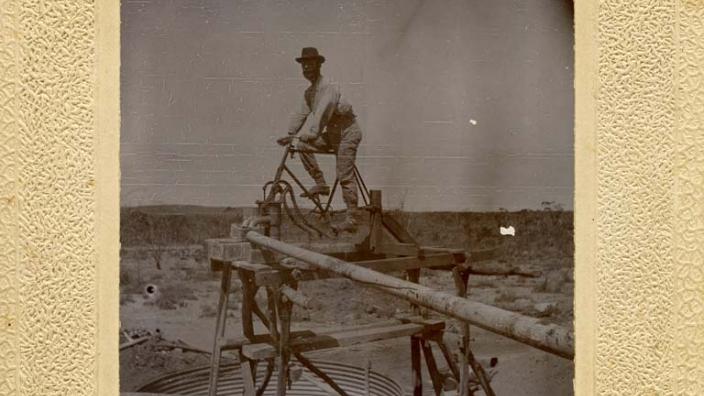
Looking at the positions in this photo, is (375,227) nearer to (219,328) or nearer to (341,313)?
(341,313)

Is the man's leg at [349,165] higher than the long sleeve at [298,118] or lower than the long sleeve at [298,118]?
lower

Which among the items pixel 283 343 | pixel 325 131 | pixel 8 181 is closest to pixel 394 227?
pixel 325 131

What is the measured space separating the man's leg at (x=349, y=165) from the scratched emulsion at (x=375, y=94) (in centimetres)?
3

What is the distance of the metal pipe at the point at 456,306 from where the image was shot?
1670 mm

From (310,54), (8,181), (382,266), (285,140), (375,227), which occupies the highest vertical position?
(310,54)

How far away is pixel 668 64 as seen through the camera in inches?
63.9

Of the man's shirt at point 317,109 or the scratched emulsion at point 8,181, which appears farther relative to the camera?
the man's shirt at point 317,109

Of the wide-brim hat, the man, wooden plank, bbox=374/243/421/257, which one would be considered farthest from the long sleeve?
wooden plank, bbox=374/243/421/257

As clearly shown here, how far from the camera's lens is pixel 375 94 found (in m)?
1.71

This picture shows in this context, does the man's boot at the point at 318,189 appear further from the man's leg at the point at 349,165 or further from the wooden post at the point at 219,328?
the wooden post at the point at 219,328

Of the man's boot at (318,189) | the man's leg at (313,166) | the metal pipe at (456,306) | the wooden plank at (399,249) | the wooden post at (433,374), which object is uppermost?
the man's leg at (313,166)

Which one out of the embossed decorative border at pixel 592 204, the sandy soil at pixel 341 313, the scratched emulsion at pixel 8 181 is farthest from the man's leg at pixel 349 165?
the scratched emulsion at pixel 8 181

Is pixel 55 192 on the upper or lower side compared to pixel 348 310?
upper

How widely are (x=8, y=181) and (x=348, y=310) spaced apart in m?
0.90
